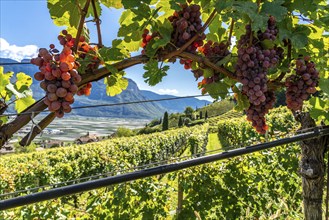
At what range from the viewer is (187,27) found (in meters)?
1.18

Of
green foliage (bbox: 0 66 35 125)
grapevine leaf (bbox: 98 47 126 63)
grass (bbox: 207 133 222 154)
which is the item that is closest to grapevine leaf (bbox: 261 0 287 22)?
grapevine leaf (bbox: 98 47 126 63)

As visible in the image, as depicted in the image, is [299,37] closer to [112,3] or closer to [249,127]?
[112,3]

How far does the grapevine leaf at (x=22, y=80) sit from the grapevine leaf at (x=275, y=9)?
2.85 feet

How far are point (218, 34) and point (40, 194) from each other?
1.03m

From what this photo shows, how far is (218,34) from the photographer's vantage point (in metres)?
1.54

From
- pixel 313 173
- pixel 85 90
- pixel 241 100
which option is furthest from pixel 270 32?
pixel 313 173

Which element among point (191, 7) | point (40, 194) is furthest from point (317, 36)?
point (40, 194)

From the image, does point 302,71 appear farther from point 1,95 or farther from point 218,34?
point 1,95

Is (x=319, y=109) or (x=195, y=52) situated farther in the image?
(x=319, y=109)

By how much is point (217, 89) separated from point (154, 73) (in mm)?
309

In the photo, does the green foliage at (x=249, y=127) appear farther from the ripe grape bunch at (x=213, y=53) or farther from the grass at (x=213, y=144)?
the ripe grape bunch at (x=213, y=53)

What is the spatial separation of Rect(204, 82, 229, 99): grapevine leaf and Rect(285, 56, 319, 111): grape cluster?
0.92 ft

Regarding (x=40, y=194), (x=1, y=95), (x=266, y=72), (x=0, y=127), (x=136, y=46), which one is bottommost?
(x=40, y=194)

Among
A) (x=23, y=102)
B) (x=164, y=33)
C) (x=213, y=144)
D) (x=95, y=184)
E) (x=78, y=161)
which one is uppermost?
(x=213, y=144)
